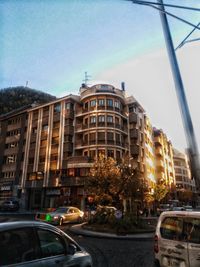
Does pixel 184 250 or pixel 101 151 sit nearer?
pixel 184 250

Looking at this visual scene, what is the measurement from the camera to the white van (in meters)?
4.55

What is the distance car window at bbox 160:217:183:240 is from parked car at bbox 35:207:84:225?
14126 mm

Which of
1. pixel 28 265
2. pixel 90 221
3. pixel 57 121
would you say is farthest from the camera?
pixel 57 121

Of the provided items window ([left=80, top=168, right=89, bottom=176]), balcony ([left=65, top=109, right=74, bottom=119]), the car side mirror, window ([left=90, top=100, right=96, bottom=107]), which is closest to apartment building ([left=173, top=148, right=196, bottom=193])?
window ([left=90, top=100, right=96, bottom=107])

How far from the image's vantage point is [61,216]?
61.0ft

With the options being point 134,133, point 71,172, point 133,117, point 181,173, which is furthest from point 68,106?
point 181,173

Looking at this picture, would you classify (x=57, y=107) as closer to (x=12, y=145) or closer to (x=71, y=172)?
(x=12, y=145)

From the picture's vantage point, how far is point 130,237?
1345cm

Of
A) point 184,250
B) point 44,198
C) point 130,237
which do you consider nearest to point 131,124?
point 44,198

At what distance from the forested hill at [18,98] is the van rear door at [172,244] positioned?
284 ft

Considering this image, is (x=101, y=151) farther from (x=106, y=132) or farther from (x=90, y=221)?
(x=90, y=221)

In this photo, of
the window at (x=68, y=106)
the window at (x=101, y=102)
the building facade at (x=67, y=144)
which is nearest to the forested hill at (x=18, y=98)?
the building facade at (x=67, y=144)

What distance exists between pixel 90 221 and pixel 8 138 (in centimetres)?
3794

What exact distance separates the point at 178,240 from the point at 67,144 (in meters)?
36.7
